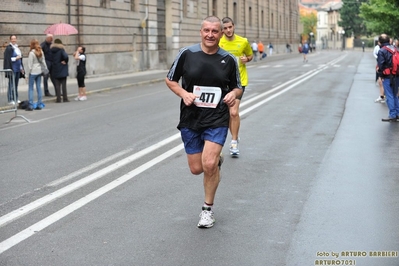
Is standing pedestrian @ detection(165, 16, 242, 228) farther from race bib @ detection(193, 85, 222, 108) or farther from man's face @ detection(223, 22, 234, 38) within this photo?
man's face @ detection(223, 22, 234, 38)

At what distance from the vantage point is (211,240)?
5477 millimetres

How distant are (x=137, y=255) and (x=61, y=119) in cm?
1012

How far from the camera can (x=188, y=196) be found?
706cm

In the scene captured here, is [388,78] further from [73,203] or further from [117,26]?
[117,26]

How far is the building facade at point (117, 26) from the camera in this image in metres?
25.8

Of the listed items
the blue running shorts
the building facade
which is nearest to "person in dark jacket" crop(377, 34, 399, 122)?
the blue running shorts

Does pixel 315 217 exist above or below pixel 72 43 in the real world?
below

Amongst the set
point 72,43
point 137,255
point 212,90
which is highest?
point 72,43

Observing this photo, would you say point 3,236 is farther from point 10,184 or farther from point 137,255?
point 10,184

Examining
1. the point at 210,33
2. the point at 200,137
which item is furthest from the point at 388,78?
the point at 210,33

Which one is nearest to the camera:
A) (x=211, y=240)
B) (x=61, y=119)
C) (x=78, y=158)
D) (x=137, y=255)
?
(x=137, y=255)

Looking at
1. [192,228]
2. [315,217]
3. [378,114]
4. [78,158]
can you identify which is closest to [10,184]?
[78,158]

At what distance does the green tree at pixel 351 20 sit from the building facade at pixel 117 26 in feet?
249

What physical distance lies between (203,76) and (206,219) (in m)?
1.21
